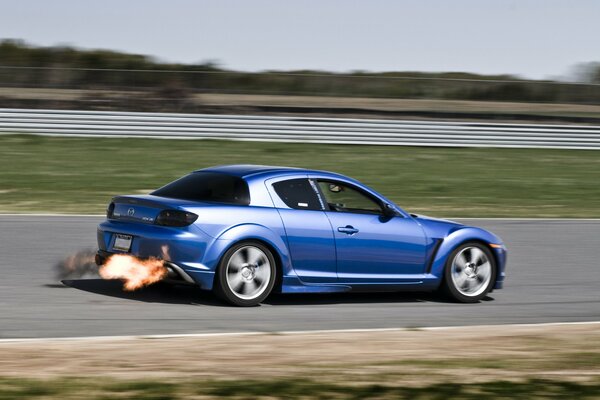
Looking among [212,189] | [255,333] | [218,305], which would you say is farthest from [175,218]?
[255,333]

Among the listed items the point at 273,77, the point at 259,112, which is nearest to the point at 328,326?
the point at 259,112

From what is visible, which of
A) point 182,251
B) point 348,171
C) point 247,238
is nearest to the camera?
point 182,251

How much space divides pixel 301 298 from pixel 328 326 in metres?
1.54

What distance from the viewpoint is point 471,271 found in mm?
10844

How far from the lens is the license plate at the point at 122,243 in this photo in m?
9.48

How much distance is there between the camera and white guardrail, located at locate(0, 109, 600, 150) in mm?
27969

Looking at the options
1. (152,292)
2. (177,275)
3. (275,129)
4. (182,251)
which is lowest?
(152,292)

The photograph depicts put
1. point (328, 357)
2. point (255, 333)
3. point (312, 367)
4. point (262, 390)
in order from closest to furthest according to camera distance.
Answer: point (262, 390) → point (312, 367) → point (328, 357) → point (255, 333)

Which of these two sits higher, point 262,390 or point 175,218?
point 175,218

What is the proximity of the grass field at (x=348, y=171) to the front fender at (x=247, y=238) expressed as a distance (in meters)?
8.28

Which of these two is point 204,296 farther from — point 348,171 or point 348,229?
point 348,171

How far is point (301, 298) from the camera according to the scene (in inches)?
415

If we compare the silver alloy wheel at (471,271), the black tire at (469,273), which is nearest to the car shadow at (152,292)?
the black tire at (469,273)

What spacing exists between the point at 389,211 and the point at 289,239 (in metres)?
1.24
